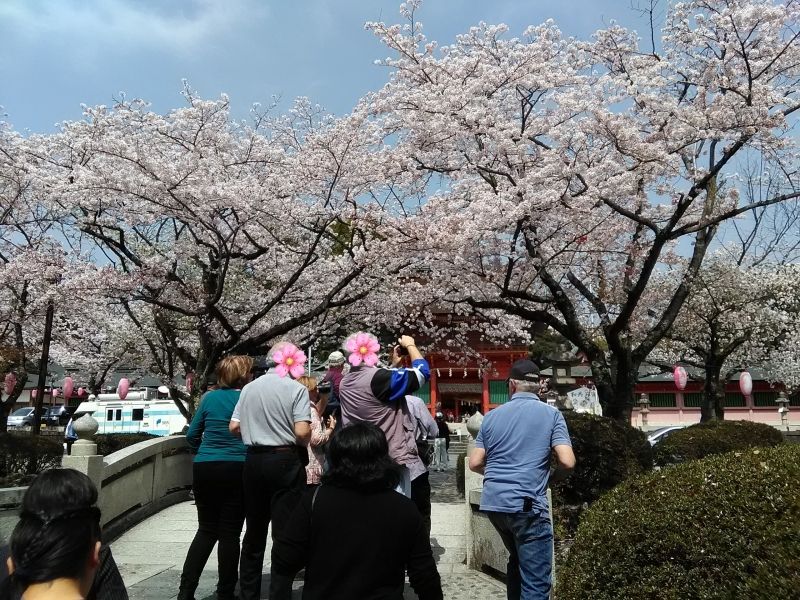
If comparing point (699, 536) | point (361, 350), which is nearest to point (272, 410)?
point (361, 350)

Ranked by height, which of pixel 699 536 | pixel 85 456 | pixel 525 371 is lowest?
pixel 85 456

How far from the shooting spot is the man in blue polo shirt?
3.62m

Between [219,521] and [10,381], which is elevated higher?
[10,381]

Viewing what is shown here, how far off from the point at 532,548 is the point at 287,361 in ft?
6.61

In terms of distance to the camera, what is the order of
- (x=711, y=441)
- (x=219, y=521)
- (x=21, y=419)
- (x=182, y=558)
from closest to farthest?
1. (x=219, y=521)
2. (x=182, y=558)
3. (x=711, y=441)
4. (x=21, y=419)

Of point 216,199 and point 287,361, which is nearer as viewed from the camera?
point 287,361

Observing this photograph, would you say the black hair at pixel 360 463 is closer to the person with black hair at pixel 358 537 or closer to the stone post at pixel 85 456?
the person with black hair at pixel 358 537

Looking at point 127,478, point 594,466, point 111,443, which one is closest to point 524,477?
point 594,466

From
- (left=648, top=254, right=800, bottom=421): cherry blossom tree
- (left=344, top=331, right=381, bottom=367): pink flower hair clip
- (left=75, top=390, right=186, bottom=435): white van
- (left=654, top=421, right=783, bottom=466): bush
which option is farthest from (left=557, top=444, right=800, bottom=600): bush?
(left=75, top=390, right=186, bottom=435): white van

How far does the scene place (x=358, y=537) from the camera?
2.23 m

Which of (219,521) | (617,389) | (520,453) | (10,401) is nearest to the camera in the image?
(520,453)

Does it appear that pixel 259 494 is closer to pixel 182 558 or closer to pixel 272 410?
A: pixel 272 410

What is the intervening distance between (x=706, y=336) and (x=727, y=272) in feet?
8.51

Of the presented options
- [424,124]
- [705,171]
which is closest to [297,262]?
[424,124]
